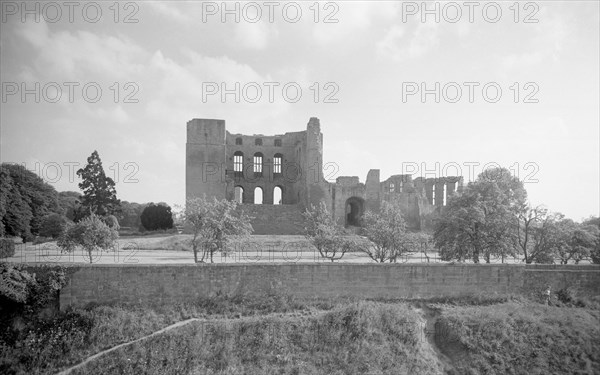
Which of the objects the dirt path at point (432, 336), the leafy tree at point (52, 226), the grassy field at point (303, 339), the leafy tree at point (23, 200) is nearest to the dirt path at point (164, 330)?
the grassy field at point (303, 339)

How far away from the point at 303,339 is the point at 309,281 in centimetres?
348

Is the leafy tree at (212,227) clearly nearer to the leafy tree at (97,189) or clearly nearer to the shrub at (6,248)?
the shrub at (6,248)

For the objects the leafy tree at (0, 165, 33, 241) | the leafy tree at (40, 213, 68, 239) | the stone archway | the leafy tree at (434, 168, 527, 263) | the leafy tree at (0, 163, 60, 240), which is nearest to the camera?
the leafy tree at (434, 168, 527, 263)

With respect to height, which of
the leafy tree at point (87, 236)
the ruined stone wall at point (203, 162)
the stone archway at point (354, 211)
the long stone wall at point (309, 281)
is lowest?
the long stone wall at point (309, 281)

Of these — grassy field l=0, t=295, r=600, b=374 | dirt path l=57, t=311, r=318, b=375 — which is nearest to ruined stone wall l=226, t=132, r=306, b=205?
dirt path l=57, t=311, r=318, b=375

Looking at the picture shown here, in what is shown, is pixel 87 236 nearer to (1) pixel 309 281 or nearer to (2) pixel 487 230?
(1) pixel 309 281

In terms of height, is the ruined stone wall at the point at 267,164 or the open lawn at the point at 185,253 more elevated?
the ruined stone wall at the point at 267,164

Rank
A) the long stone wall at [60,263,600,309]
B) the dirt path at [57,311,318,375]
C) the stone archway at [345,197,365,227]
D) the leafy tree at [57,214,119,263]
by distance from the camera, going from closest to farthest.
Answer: the dirt path at [57,311,318,375]
the long stone wall at [60,263,600,309]
the leafy tree at [57,214,119,263]
the stone archway at [345,197,365,227]

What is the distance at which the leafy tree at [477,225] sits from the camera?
2250 cm

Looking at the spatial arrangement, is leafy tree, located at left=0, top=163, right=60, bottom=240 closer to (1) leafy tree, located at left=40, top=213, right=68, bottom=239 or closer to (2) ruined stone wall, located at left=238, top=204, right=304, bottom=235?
(1) leafy tree, located at left=40, top=213, right=68, bottom=239

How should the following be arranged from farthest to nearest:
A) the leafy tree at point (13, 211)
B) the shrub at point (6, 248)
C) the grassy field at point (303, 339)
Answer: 1. the leafy tree at point (13, 211)
2. the shrub at point (6, 248)
3. the grassy field at point (303, 339)

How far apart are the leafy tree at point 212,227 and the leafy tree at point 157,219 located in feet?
81.5

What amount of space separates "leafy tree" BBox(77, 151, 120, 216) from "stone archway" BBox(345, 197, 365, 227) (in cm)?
2099

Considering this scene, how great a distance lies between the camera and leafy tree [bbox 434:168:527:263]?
22500mm
